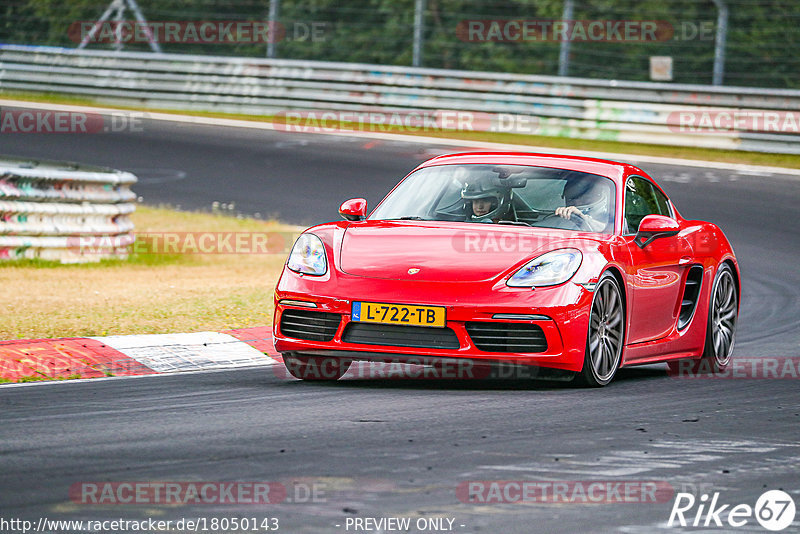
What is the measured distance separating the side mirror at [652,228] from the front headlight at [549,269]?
83cm

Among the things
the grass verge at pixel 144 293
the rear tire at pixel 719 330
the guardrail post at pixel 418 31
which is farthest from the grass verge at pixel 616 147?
the rear tire at pixel 719 330

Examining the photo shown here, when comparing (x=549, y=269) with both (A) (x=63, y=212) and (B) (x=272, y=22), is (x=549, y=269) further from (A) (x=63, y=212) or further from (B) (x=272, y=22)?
(B) (x=272, y=22)

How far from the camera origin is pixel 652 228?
27.0 feet

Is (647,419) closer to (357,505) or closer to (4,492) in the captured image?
(357,505)

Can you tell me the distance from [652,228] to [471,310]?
60.3 inches

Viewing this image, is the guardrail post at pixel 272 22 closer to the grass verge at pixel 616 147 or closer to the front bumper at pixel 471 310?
the grass verge at pixel 616 147

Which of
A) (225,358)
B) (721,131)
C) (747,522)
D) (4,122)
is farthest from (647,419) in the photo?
(4,122)

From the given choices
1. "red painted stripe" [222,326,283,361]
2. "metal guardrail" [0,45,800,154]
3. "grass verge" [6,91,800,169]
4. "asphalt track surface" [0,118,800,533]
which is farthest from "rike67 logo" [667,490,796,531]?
"metal guardrail" [0,45,800,154]

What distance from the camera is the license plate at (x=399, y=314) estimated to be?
730 cm

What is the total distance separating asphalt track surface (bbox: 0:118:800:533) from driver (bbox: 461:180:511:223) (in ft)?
3.32

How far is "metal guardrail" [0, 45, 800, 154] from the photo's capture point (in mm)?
21484

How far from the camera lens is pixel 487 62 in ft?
102

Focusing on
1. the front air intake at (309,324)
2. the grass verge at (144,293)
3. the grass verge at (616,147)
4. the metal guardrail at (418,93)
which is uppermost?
the metal guardrail at (418,93)

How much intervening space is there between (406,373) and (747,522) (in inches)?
157
